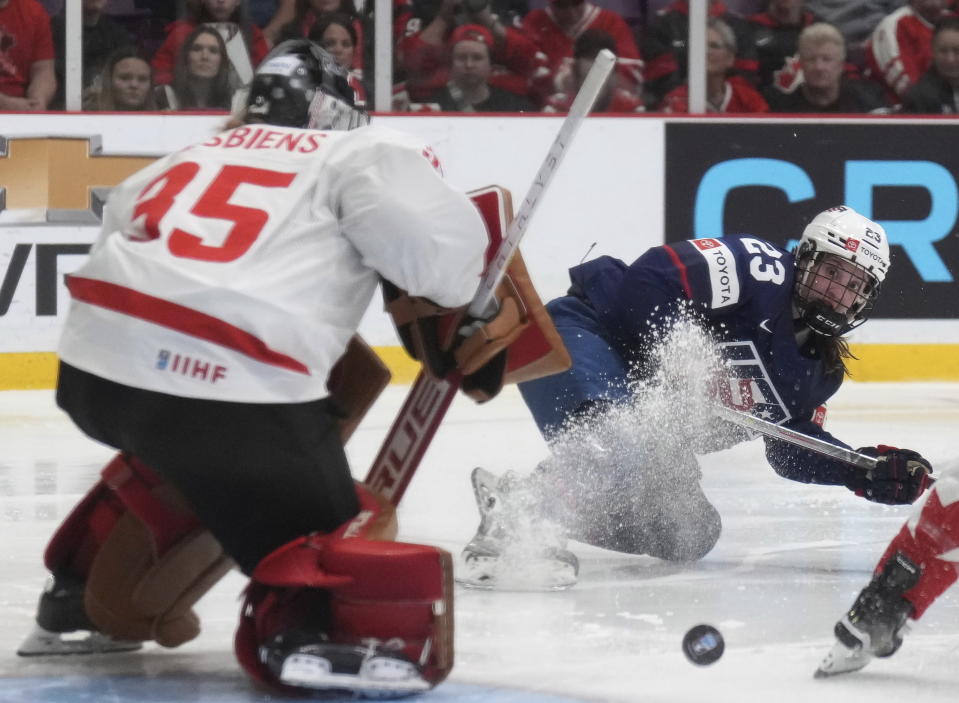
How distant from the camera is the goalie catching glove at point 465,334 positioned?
83.9 inches

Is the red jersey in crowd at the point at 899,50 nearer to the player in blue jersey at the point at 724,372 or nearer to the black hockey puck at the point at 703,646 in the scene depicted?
the player in blue jersey at the point at 724,372

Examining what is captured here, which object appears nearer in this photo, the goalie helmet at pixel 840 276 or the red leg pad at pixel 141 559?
the red leg pad at pixel 141 559

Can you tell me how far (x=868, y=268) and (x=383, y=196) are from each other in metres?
1.32

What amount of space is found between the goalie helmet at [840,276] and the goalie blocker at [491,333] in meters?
0.93

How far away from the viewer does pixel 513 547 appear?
279cm

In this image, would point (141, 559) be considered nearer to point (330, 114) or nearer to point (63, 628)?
point (63, 628)

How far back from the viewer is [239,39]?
5.44m

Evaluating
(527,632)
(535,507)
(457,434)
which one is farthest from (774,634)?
(457,434)

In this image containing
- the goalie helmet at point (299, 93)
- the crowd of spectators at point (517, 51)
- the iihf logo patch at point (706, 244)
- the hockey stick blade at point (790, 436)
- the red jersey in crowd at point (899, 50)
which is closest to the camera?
the goalie helmet at point (299, 93)

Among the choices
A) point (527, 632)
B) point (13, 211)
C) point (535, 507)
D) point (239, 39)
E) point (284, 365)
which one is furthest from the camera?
point (239, 39)

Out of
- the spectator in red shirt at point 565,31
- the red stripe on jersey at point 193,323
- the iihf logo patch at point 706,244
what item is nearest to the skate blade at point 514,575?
the iihf logo patch at point 706,244

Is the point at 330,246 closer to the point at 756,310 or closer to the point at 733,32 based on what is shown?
the point at 756,310

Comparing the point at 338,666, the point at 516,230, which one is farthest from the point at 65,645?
the point at 516,230

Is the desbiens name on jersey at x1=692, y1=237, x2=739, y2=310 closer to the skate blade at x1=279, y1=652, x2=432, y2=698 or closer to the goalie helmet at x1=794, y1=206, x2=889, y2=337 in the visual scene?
the goalie helmet at x1=794, y1=206, x2=889, y2=337
